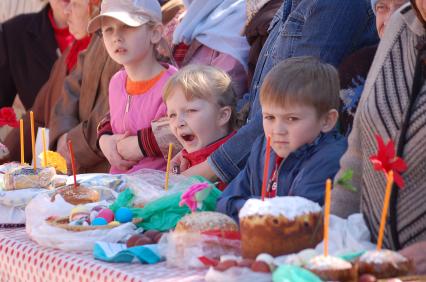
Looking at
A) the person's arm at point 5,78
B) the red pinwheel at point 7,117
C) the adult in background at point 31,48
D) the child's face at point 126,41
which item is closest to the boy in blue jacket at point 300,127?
the red pinwheel at point 7,117

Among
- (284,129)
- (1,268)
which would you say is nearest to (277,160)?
(284,129)

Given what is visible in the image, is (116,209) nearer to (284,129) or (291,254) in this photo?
(284,129)

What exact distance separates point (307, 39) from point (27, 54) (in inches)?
134

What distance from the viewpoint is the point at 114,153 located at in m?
4.62

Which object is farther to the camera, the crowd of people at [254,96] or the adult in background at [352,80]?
the adult in background at [352,80]

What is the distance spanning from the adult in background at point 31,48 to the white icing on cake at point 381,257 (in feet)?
15.2

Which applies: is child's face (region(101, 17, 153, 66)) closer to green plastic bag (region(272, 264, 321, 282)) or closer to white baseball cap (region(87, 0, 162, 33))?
white baseball cap (region(87, 0, 162, 33))

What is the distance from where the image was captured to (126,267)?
2.87 metres

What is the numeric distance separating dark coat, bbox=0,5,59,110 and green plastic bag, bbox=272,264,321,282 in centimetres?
465

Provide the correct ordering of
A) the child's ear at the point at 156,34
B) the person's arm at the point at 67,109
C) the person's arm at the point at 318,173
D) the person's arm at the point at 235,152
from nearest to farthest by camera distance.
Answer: the person's arm at the point at 318,173, the person's arm at the point at 235,152, the child's ear at the point at 156,34, the person's arm at the point at 67,109

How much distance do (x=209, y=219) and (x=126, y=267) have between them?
276 millimetres

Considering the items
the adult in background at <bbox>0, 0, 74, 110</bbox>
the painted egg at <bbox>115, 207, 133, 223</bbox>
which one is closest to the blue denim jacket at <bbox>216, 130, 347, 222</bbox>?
the painted egg at <bbox>115, 207, 133, 223</bbox>

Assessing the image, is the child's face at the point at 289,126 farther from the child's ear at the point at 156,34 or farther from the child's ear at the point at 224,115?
the child's ear at the point at 156,34

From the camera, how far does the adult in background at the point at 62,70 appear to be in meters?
6.16
